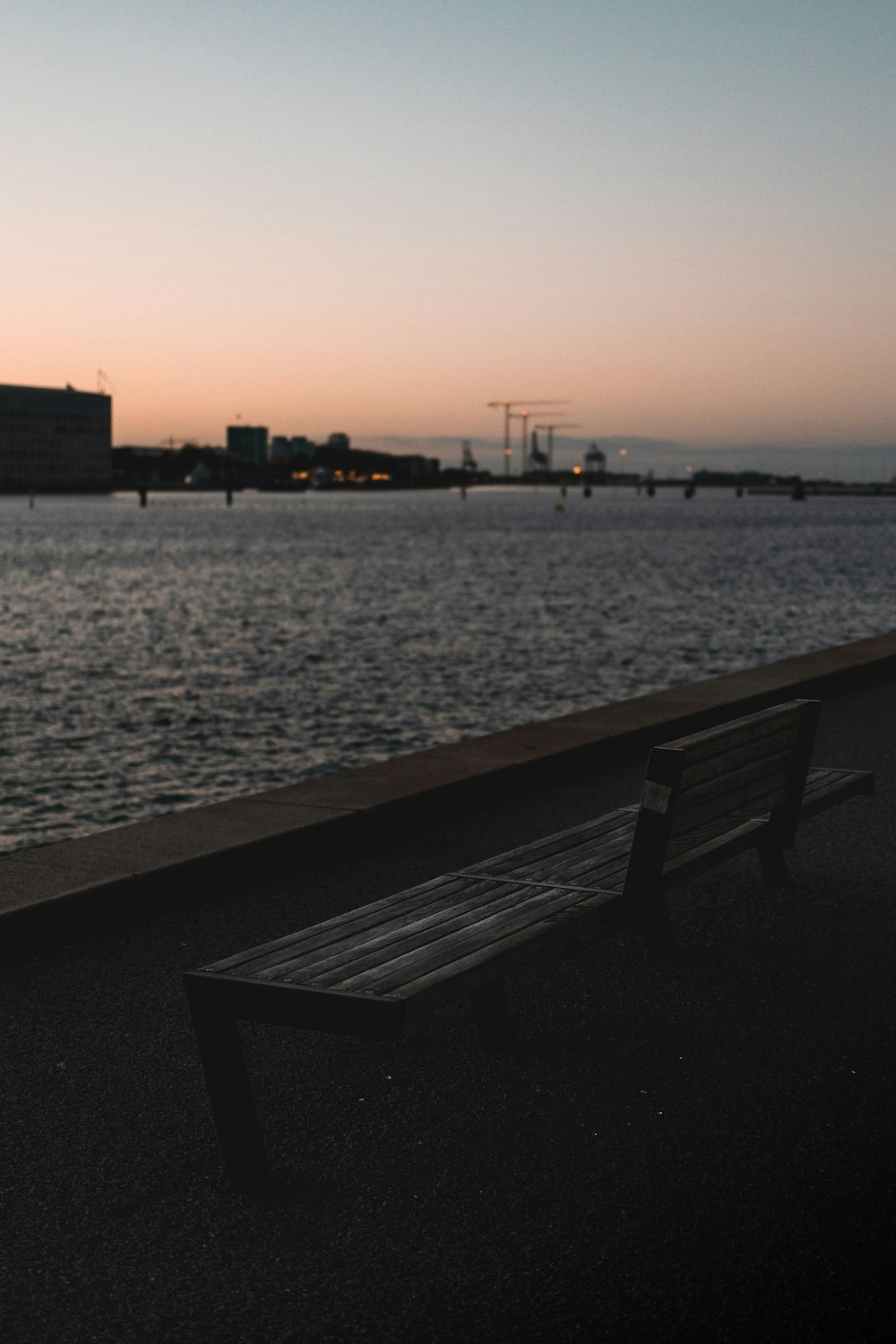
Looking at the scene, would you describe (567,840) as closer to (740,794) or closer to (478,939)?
(740,794)

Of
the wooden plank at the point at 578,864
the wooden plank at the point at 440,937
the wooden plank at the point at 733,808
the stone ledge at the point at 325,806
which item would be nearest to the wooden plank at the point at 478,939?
the wooden plank at the point at 440,937

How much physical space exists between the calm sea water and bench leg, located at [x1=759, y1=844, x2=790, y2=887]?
31.7ft

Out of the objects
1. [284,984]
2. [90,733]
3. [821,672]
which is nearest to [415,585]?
[90,733]

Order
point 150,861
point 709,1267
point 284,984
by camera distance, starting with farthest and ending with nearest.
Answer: point 150,861
point 284,984
point 709,1267

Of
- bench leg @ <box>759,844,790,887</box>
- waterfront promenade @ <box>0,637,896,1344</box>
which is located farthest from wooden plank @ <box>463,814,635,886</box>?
bench leg @ <box>759,844,790,887</box>

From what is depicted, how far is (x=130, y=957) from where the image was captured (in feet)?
19.3

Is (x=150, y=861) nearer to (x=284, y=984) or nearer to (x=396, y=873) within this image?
(x=396, y=873)

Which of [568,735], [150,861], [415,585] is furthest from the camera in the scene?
[415,585]

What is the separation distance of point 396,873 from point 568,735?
3.39 metres

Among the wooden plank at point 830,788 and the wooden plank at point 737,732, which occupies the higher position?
the wooden plank at point 737,732

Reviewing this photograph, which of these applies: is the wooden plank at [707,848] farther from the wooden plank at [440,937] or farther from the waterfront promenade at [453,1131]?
the wooden plank at [440,937]

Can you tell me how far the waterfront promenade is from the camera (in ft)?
11.2

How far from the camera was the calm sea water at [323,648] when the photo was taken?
65.4 feet

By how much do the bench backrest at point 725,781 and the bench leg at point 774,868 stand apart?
0.59ft
